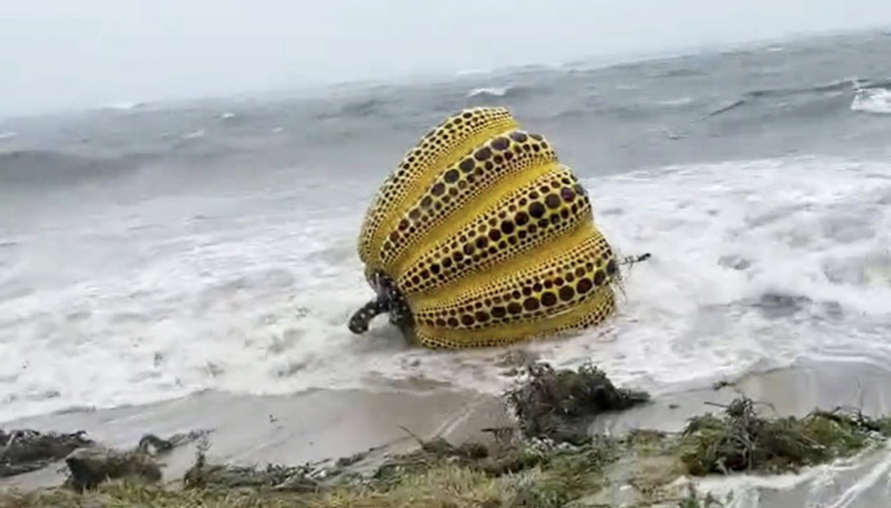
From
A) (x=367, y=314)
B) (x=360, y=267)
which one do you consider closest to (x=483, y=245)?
(x=367, y=314)

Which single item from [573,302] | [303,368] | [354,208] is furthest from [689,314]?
[354,208]

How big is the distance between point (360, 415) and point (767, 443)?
9.10 ft

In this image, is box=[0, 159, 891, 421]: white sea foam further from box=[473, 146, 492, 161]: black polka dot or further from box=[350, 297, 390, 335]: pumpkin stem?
box=[473, 146, 492, 161]: black polka dot

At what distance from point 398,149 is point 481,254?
53.0 feet

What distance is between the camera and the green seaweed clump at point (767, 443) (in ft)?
13.3

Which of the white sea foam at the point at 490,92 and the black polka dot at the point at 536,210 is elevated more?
the black polka dot at the point at 536,210

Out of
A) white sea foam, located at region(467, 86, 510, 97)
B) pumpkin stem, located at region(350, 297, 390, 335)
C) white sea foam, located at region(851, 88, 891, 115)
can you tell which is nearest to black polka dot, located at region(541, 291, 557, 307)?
pumpkin stem, located at region(350, 297, 390, 335)

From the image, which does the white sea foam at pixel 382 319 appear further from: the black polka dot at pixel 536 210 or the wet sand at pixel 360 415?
the black polka dot at pixel 536 210

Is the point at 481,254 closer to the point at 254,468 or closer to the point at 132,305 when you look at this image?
the point at 254,468

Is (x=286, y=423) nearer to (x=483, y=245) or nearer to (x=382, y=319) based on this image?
(x=483, y=245)

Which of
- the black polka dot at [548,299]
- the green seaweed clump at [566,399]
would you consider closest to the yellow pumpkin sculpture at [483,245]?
the black polka dot at [548,299]

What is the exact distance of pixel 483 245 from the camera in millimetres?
7301

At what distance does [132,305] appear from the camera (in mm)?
9602

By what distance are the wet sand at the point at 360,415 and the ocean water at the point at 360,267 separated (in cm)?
23
